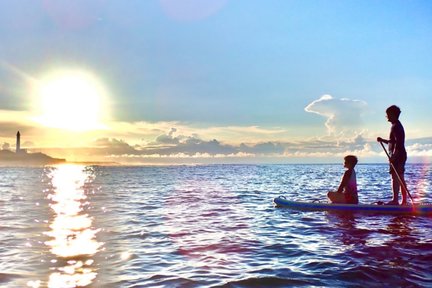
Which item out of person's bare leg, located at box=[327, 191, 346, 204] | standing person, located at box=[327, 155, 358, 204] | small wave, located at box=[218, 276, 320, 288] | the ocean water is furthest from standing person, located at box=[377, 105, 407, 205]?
small wave, located at box=[218, 276, 320, 288]

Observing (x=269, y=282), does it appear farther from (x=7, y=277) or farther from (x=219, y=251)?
(x=7, y=277)

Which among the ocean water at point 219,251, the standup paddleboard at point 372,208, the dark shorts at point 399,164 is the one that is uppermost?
the dark shorts at point 399,164

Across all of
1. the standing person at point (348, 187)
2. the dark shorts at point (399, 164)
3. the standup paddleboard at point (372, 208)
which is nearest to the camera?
the standup paddleboard at point (372, 208)

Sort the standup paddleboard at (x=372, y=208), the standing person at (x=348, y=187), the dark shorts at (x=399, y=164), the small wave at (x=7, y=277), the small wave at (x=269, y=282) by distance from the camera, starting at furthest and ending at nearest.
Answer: the standing person at (x=348, y=187), the dark shorts at (x=399, y=164), the standup paddleboard at (x=372, y=208), the small wave at (x=7, y=277), the small wave at (x=269, y=282)

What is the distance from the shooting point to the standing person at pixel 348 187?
53.3 feet

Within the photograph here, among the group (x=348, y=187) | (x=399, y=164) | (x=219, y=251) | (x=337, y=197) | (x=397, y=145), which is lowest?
(x=219, y=251)

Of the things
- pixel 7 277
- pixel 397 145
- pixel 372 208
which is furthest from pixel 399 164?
pixel 7 277

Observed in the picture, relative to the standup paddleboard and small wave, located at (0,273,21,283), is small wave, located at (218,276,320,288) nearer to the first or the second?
small wave, located at (0,273,21,283)

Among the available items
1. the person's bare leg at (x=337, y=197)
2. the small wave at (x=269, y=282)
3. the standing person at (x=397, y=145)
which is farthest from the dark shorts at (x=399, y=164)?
the small wave at (x=269, y=282)

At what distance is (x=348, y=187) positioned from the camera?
17.0 m

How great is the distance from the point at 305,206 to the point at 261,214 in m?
2.19

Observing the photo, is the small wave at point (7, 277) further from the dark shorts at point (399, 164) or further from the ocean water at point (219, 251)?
the dark shorts at point (399, 164)

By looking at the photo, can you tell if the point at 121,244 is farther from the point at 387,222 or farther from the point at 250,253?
the point at 387,222

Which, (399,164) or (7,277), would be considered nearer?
(7,277)
